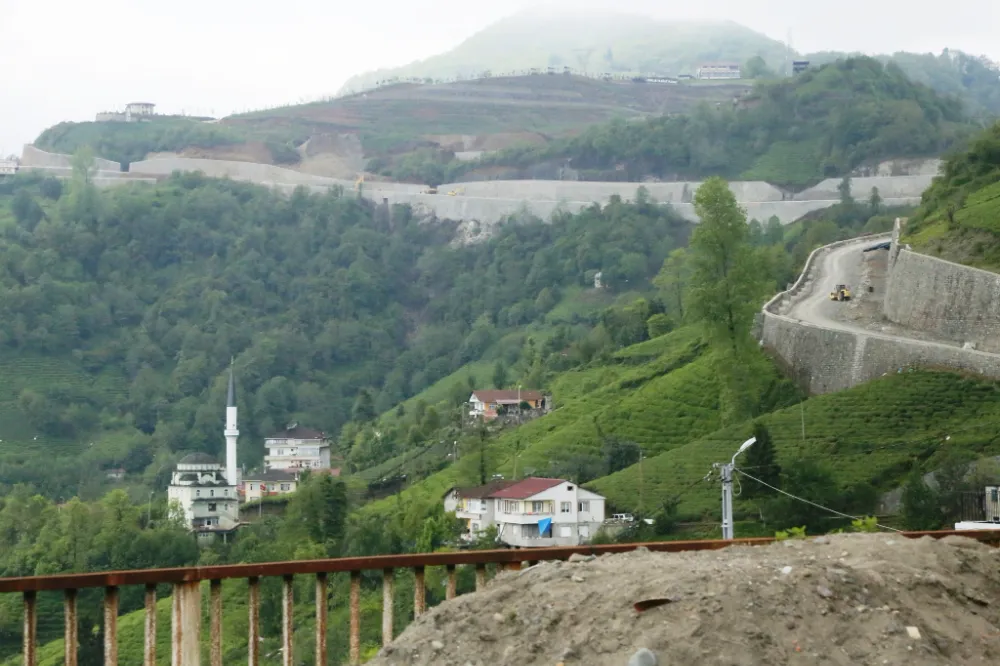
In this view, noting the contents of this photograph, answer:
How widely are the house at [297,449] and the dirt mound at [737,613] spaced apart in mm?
77067

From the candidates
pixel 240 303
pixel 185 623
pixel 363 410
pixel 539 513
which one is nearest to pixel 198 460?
pixel 363 410

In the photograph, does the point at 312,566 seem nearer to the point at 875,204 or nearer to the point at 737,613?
the point at 737,613

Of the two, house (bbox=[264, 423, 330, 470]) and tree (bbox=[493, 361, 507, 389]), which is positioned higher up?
tree (bbox=[493, 361, 507, 389])

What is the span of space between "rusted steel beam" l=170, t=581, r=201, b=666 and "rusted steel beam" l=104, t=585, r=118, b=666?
332 millimetres

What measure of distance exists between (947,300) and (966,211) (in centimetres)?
795

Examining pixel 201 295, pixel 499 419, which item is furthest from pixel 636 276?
pixel 499 419

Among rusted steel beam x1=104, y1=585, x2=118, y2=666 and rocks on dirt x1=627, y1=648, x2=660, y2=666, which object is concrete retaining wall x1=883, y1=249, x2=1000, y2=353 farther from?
rocks on dirt x1=627, y1=648, x2=660, y2=666

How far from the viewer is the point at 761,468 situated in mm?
39406

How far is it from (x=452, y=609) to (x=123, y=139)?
154675 mm

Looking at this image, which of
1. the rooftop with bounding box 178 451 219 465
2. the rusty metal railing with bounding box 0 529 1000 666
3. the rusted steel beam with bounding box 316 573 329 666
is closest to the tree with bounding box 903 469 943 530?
the rusty metal railing with bounding box 0 529 1000 666

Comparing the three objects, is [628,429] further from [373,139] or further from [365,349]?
[373,139]

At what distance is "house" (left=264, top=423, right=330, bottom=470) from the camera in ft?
283

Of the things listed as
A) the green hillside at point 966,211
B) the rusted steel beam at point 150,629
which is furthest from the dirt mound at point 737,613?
the green hillside at point 966,211

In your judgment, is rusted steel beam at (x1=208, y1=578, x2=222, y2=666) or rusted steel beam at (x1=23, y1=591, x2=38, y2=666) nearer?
rusted steel beam at (x1=23, y1=591, x2=38, y2=666)
